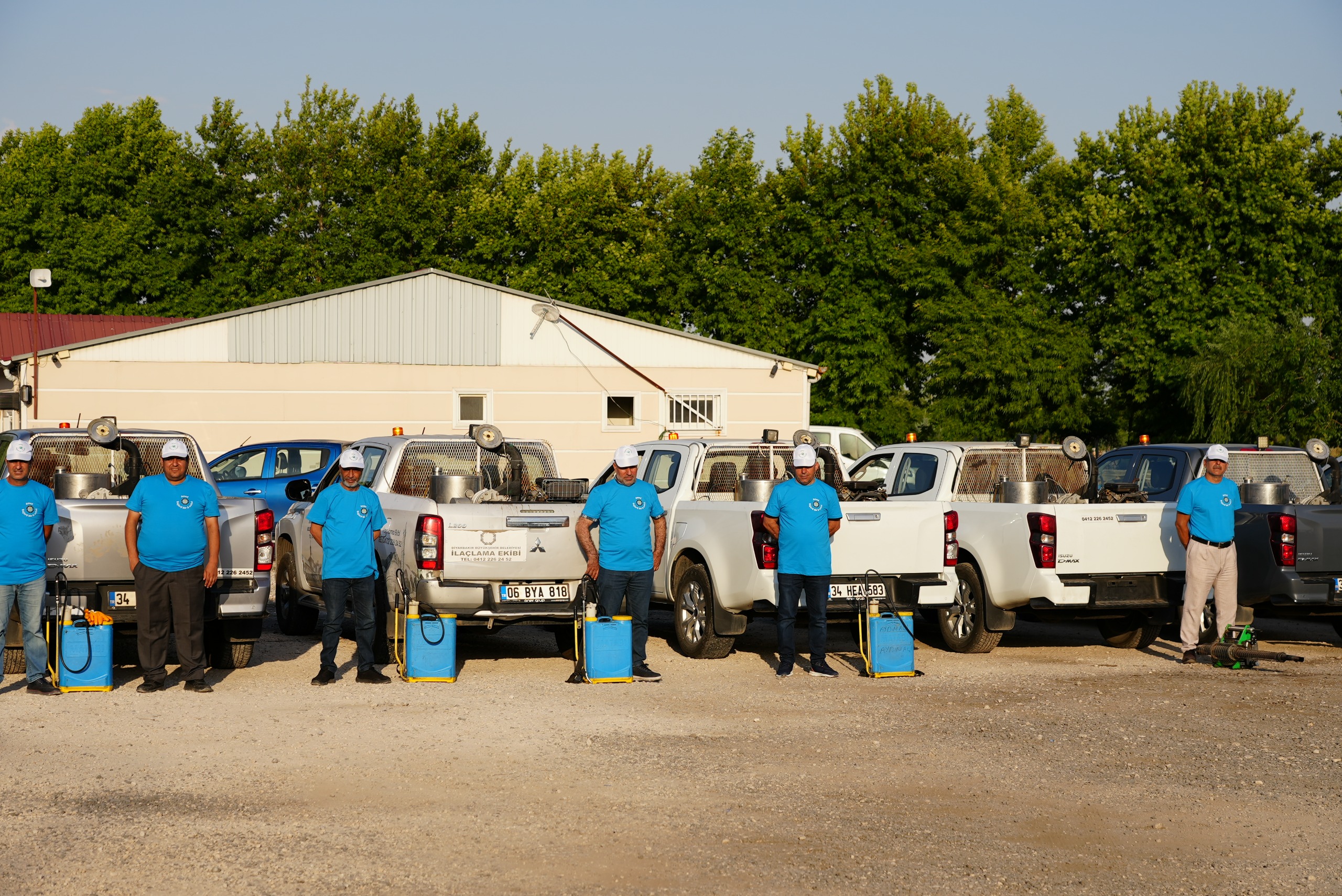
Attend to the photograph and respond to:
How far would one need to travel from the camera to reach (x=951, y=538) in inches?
483

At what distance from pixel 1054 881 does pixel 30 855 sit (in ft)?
13.7

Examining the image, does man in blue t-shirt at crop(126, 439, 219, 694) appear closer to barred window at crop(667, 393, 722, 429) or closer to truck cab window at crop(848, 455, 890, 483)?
truck cab window at crop(848, 455, 890, 483)

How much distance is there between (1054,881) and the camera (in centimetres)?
596

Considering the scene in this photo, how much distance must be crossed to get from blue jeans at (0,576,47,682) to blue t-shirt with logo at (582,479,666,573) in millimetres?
3920

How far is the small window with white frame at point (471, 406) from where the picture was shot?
29922 millimetres

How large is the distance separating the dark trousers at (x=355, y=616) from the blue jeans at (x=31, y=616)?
1.94 meters

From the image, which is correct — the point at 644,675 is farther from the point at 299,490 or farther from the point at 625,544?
the point at 299,490

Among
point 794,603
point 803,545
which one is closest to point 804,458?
point 803,545

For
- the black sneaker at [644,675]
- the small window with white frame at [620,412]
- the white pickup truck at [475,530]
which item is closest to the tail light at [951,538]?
the black sneaker at [644,675]

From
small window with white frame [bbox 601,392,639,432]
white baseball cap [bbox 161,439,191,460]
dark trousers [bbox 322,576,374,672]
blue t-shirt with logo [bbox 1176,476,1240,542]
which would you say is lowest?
dark trousers [bbox 322,576,374,672]

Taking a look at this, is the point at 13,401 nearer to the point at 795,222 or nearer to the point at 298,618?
the point at 298,618

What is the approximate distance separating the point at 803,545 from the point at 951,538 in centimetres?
149

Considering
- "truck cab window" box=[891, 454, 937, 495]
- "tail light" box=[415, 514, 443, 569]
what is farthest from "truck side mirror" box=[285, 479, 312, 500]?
"truck cab window" box=[891, 454, 937, 495]

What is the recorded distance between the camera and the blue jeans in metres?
10.4
